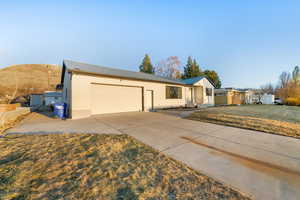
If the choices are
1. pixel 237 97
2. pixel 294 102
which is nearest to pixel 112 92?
pixel 237 97

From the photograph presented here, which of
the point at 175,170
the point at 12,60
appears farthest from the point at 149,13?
the point at 12,60

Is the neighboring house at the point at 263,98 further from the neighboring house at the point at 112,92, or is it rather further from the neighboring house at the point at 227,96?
the neighboring house at the point at 112,92

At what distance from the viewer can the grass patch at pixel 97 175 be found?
1566mm

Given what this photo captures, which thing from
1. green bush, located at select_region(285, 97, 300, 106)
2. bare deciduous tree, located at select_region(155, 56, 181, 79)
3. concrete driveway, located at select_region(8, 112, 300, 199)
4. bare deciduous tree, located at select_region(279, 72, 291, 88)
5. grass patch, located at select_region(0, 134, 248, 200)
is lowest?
concrete driveway, located at select_region(8, 112, 300, 199)

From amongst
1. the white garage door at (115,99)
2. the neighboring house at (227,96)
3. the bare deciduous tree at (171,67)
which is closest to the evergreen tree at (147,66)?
the bare deciduous tree at (171,67)

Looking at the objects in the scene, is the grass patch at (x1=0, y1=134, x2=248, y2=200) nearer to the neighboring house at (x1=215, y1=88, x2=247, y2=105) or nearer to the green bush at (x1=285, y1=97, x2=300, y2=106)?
the neighboring house at (x1=215, y1=88, x2=247, y2=105)

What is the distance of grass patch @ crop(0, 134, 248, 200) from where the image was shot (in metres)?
1.57

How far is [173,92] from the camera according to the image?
12.8 m

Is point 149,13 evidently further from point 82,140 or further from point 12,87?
point 12,87

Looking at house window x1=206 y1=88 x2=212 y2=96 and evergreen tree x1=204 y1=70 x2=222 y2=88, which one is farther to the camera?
evergreen tree x1=204 y1=70 x2=222 y2=88

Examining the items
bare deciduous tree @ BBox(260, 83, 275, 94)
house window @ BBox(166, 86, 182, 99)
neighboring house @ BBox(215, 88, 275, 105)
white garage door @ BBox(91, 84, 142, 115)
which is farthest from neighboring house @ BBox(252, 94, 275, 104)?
white garage door @ BBox(91, 84, 142, 115)

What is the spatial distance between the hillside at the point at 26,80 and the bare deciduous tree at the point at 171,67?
31.2m

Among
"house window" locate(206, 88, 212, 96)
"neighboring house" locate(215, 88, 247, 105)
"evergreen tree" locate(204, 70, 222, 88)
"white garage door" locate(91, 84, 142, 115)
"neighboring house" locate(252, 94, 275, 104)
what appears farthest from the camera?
"evergreen tree" locate(204, 70, 222, 88)

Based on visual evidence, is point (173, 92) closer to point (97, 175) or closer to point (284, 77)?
point (97, 175)
